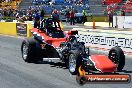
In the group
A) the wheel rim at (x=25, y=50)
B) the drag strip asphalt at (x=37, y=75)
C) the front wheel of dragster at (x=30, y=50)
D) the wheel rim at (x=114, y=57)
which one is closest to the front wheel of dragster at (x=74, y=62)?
the drag strip asphalt at (x=37, y=75)

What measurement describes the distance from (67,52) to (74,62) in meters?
0.90

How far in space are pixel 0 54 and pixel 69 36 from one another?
552 centimetres

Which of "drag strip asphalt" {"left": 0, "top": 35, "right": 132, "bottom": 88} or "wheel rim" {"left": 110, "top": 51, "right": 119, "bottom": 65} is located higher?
"wheel rim" {"left": 110, "top": 51, "right": 119, "bottom": 65}

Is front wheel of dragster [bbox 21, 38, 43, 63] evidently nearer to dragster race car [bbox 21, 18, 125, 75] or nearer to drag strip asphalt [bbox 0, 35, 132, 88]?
dragster race car [bbox 21, 18, 125, 75]

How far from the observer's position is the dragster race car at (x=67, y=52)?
10.7 m

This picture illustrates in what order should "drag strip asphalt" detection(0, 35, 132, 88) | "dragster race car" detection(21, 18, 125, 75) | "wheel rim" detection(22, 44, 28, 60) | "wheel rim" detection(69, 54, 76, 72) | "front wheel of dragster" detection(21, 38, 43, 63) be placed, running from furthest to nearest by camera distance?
"wheel rim" detection(22, 44, 28, 60), "front wheel of dragster" detection(21, 38, 43, 63), "wheel rim" detection(69, 54, 76, 72), "dragster race car" detection(21, 18, 125, 75), "drag strip asphalt" detection(0, 35, 132, 88)

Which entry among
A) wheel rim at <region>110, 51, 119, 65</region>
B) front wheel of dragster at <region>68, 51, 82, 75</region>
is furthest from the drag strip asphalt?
wheel rim at <region>110, 51, 119, 65</region>

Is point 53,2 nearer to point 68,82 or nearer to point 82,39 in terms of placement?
point 82,39

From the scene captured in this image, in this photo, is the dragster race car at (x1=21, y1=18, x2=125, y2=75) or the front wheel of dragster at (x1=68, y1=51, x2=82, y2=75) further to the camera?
the front wheel of dragster at (x1=68, y1=51, x2=82, y2=75)

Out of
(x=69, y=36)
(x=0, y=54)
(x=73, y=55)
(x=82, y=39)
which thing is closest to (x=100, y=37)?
(x=82, y=39)

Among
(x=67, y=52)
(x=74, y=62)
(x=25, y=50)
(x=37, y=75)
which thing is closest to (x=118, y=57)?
(x=74, y=62)

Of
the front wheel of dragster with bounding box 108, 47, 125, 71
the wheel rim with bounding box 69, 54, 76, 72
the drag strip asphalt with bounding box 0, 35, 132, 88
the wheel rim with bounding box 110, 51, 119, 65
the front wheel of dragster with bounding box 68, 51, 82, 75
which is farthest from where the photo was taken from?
the wheel rim with bounding box 110, 51, 119, 65

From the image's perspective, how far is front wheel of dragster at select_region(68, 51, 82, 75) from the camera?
36.6 feet

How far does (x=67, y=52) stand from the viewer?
12.3m
